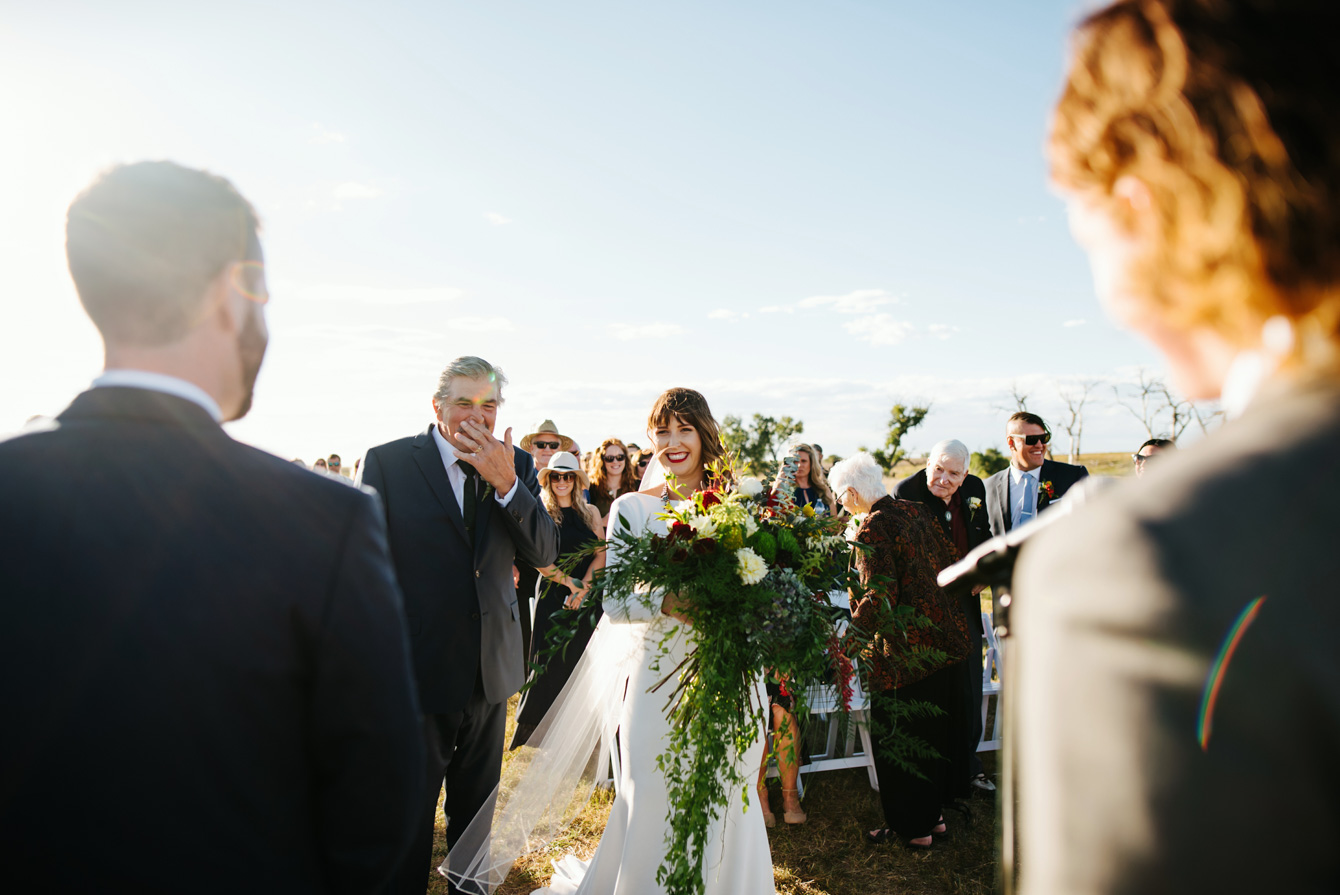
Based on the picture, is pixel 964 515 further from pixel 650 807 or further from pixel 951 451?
pixel 650 807

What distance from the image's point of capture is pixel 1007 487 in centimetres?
725

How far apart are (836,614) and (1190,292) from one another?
2.62 metres

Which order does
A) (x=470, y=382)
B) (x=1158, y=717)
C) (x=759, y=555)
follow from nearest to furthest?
(x=1158, y=717), (x=759, y=555), (x=470, y=382)

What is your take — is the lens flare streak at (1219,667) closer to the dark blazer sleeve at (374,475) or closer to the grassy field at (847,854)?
the dark blazer sleeve at (374,475)

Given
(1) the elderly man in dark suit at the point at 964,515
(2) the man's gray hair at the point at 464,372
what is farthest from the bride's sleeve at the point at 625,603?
(1) the elderly man in dark suit at the point at 964,515

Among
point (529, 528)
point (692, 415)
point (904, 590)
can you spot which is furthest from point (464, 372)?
point (904, 590)

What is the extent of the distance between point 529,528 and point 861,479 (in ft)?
8.68

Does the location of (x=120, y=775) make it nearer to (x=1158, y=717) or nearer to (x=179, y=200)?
(x=179, y=200)

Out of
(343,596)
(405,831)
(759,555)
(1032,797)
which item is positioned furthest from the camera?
Answer: (759,555)

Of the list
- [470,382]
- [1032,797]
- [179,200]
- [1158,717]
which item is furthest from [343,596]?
[470,382]

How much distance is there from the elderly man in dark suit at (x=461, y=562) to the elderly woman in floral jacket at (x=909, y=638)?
227 centimetres

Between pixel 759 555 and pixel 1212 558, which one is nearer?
pixel 1212 558

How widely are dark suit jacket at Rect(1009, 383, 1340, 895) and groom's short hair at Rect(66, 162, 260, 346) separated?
158cm

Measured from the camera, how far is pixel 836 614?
321 centimetres
